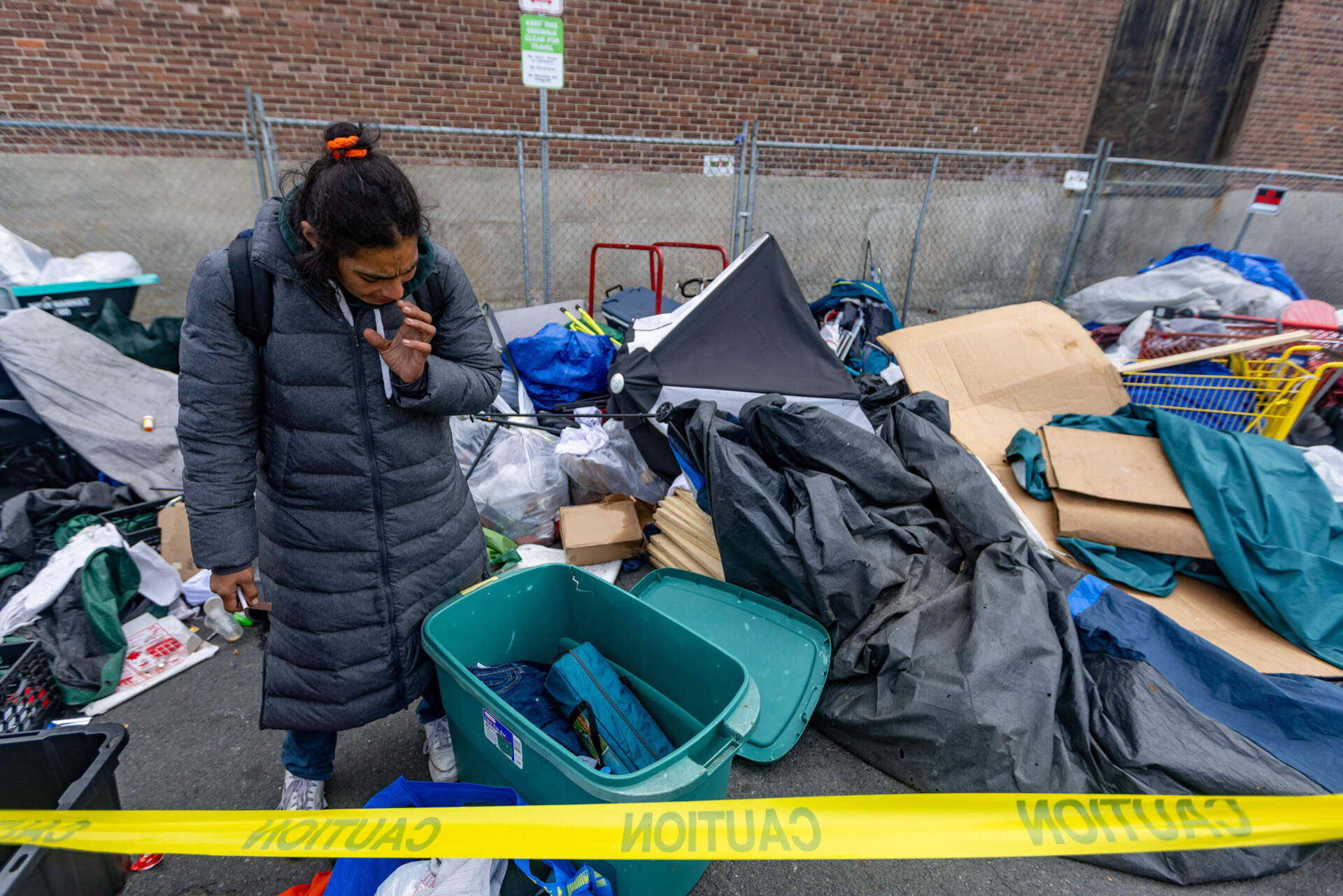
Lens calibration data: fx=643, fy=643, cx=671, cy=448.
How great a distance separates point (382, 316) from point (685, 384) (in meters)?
2.07

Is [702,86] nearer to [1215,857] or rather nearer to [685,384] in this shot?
[685,384]

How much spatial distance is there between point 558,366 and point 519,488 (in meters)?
0.96

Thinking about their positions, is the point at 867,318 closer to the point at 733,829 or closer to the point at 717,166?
the point at 717,166

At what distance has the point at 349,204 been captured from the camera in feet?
4.48

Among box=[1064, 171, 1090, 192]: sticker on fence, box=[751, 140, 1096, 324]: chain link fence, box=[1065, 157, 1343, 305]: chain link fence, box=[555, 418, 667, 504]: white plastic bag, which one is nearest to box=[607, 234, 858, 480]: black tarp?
box=[555, 418, 667, 504]: white plastic bag

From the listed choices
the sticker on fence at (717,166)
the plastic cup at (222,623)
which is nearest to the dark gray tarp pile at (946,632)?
the plastic cup at (222,623)

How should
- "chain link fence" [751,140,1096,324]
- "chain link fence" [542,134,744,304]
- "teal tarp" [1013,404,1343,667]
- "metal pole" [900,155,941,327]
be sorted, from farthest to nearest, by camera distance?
"chain link fence" [751,140,1096,324] < "chain link fence" [542,134,744,304] < "metal pole" [900,155,941,327] < "teal tarp" [1013,404,1343,667]

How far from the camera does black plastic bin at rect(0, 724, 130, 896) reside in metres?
1.24

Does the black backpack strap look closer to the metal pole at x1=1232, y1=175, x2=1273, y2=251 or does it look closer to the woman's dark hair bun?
the woman's dark hair bun

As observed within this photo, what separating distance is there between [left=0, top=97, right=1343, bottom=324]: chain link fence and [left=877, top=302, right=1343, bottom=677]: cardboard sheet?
2.22 metres

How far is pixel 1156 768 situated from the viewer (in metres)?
2.10

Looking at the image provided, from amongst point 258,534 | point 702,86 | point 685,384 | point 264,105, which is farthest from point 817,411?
point 264,105

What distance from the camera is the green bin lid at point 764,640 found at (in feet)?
7.78

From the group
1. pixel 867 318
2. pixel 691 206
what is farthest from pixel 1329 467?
pixel 691 206
